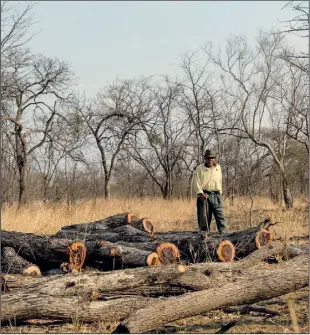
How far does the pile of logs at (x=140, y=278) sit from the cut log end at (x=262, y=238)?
14 millimetres

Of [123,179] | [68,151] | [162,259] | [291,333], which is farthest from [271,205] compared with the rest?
[123,179]

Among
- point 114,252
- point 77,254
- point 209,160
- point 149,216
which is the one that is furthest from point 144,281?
point 149,216

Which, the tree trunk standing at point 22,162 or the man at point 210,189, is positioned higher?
the tree trunk standing at point 22,162

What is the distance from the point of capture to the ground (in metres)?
3.99

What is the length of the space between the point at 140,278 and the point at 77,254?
179 cm

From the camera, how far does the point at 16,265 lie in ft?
19.6

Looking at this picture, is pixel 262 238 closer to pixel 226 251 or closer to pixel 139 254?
pixel 226 251

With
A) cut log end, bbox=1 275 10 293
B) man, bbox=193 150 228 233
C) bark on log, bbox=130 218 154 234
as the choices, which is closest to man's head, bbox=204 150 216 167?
man, bbox=193 150 228 233

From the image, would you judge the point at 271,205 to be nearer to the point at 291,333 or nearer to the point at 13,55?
the point at 13,55

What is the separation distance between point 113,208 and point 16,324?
11.2 metres

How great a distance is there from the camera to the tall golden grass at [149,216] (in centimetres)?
1034

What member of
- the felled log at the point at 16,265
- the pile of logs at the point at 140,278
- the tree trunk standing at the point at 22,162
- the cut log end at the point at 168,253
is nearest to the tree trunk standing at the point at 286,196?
the pile of logs at the point at 140,278

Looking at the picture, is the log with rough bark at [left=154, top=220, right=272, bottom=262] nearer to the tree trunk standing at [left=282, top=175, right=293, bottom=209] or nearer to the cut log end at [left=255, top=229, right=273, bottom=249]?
the cut log end at [left=255, top=229, right=273, bottom=249]

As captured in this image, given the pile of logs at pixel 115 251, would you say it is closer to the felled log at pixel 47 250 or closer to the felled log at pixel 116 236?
the felled log at pixel 47 250
